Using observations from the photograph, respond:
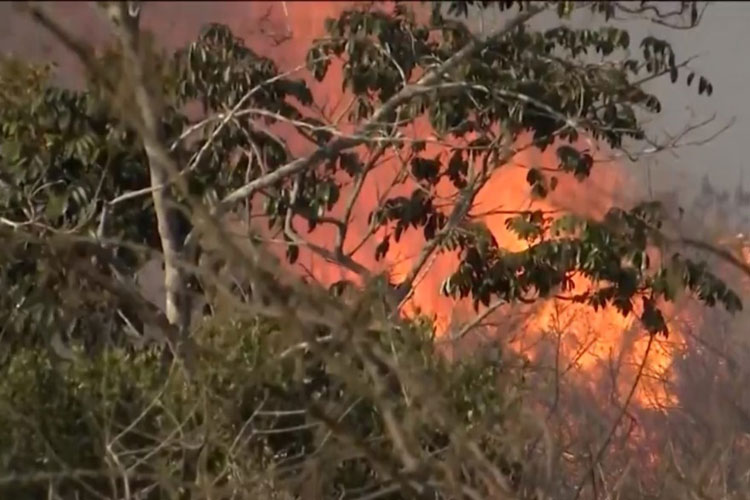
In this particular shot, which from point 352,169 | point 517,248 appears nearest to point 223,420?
point 352,169

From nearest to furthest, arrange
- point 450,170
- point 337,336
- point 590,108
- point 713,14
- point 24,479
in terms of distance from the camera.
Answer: point 337,336 → point 713,14 → point 24,479 → point 590,108 → point 450,170

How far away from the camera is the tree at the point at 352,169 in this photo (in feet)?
9.48

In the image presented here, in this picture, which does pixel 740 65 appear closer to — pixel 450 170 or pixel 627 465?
pixel 450 170

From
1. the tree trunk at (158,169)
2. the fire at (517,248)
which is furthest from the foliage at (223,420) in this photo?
the fire at (517,248)

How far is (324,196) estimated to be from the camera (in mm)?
3434

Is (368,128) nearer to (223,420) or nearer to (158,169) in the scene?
(158,169)

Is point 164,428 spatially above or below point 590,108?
below

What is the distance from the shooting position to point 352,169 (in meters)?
3.44

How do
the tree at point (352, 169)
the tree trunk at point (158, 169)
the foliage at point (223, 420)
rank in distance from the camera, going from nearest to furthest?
the tree trunk at point (158, 169) < the foliage at point (223, 420) < the tree at point (352, 169)

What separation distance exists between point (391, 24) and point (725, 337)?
1416mm

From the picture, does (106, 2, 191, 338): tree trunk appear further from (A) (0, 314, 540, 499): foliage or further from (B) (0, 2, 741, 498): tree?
(A) (0, 314, 540, 499): foliage

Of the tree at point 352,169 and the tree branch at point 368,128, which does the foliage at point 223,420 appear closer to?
the tree at point 352,169

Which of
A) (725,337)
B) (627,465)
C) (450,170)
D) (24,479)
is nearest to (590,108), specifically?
(450,170)

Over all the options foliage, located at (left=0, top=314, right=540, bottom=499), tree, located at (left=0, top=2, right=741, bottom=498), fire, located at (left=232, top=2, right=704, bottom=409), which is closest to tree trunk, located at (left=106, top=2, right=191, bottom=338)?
tree, located at (left=0, top=2, right=741, bottom=498)
